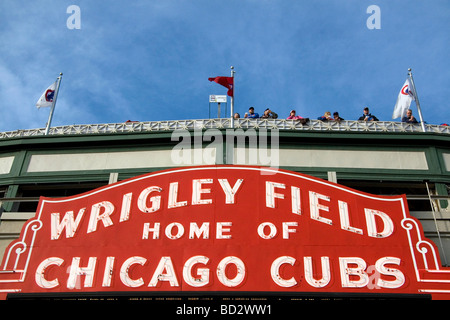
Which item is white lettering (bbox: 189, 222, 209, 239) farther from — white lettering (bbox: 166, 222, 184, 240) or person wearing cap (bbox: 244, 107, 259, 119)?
person wearing cap (bbox: 244, 107, 259, 119)

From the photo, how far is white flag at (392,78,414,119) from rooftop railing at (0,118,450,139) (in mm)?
1452

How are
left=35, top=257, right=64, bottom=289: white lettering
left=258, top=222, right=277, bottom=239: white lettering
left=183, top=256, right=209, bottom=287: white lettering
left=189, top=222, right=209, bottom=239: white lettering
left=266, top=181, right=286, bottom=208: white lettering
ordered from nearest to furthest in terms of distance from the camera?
left=183, top=256, right=209, bottom=287: white lettering → left=35, top=257, right=64, bottom=289: white lettering → left=258, top=222, right=277, bottom=239: white lettering → left=189, top=222, right=209, bottom=239: white lettering → left=266, top=181, right=286, bottom=208: white lettering

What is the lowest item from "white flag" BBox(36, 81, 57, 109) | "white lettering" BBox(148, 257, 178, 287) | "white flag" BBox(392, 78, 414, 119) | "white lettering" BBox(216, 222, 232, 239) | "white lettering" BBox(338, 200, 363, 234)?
"white lettering" BBox(148, 257, 178, 287)

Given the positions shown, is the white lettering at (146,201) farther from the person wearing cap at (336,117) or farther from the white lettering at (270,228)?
the person wearing cap at (336,117)

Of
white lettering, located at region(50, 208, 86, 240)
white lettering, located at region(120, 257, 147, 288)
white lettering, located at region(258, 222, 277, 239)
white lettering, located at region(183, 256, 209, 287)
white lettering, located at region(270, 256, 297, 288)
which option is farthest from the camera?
white lettering, located at region(50, 208, 86, 240)

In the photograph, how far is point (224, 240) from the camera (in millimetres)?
11914

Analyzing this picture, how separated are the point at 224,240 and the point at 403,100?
10.2m

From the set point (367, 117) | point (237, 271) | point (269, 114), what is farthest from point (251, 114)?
point (237, 271)

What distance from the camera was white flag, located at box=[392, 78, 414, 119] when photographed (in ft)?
59.0

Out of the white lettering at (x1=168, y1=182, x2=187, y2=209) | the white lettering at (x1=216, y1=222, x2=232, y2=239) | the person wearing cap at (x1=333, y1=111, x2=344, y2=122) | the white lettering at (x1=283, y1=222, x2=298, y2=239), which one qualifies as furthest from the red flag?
the white lettering at (x1=283, y1=222, x2=298, y2=239)

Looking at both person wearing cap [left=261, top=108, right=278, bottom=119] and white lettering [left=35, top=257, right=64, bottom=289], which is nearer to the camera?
white lettering [left=35, top=257, right=64, bottom=289]

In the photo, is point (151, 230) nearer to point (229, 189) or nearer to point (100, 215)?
point (100, 215)

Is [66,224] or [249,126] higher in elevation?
[249,126]
